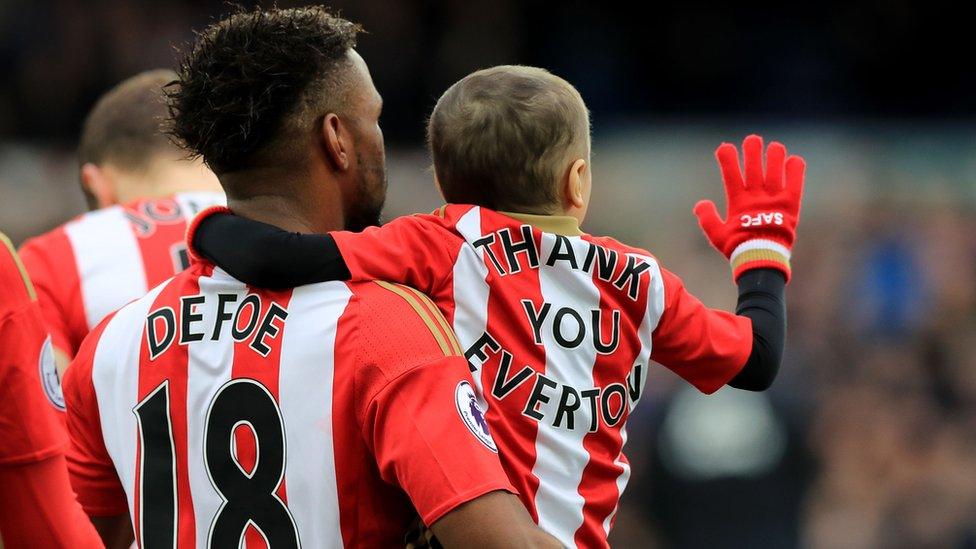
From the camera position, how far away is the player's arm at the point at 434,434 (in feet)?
5.77

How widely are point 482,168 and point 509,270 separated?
20cm

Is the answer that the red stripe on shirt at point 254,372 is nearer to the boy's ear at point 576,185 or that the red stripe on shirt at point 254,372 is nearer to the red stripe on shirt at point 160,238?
the boy's ear at point 576,185

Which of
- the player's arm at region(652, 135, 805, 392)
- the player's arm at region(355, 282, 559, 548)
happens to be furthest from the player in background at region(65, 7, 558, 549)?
the player's arm at region(652, 135, 805, 392)

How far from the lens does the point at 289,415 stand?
191 cm

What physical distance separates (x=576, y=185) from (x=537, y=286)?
0.74 feet

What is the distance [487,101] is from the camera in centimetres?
224

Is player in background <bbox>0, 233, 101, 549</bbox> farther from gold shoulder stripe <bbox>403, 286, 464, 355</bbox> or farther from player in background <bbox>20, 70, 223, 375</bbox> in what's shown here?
player in background <bbox>20, 70, 223, 375</bbox>

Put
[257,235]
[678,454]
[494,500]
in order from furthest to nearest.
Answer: [678,454] → [257,235] → [494,500]

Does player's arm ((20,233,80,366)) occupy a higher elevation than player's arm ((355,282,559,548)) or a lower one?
lower

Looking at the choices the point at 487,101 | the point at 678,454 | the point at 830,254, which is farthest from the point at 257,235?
the point at 830,254

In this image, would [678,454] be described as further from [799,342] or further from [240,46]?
[240,46]

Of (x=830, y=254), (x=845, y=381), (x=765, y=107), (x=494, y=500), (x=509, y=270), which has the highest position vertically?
(x=509, y=270)

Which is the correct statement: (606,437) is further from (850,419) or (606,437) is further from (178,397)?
(850,419)

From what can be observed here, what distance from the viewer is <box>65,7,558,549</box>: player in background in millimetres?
1809
